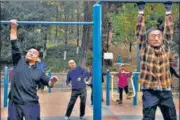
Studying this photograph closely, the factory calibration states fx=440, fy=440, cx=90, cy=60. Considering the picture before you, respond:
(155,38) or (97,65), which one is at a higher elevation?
(155,38)

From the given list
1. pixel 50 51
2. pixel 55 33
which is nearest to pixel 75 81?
pixel 50 51

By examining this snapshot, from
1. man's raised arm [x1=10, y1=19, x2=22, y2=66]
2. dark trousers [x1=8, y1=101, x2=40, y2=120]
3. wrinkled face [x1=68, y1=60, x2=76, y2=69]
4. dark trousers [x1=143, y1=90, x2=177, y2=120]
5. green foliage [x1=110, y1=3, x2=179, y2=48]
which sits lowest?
dark trousers [x1=8, y1=101, x2=40, y2=120]

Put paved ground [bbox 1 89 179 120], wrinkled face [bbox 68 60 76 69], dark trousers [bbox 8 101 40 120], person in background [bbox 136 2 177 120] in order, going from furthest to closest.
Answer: paved ground [bbox 1 89 179 120] < wrinkled face [bbox 68 60 76 69] < dark trousers [bbox 8 101 40 120] < person in background [bbox 136 2 177 120]

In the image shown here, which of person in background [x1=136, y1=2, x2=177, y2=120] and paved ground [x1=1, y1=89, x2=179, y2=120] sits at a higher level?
person in background [x1=136, y1=2, x2=177, y2=120]

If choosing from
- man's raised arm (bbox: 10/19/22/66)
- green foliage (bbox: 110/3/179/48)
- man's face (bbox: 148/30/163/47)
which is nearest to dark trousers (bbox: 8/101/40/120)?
man's raised arm (bbox: 10/19/22/66)

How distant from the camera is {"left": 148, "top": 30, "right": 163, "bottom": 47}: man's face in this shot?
4.98 m

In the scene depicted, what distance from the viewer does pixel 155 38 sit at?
4.98m

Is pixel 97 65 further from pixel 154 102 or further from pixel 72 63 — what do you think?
pixel 72 63

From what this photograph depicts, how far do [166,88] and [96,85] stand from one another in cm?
103

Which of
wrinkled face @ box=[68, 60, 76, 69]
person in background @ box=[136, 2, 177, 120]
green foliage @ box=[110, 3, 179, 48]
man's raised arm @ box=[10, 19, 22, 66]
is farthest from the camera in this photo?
green foliage @ box=[110, 3, 179, 48]

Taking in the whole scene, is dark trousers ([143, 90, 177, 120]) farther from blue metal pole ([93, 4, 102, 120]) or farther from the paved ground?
the paved ground

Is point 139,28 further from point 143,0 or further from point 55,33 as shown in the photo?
point 55,33

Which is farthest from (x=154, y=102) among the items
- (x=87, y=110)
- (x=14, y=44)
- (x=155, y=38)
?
(x=87, y=110)

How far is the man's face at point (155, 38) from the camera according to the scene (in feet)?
16.3
